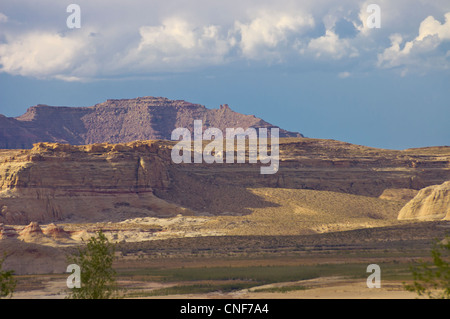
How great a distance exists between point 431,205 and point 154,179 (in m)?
32.0

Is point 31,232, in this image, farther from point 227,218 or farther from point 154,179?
point 154,179

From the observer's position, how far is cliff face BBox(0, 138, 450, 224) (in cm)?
8194

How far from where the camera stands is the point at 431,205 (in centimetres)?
7925

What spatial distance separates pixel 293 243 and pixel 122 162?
2985 centimetres

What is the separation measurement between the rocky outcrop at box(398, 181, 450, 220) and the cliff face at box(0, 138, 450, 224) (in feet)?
58.5

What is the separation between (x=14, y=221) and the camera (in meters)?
77.0

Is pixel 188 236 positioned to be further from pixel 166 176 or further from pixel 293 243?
pixel 166 176

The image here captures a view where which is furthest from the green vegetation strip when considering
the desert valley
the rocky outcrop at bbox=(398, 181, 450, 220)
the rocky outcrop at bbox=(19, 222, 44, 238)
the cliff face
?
the cliff face

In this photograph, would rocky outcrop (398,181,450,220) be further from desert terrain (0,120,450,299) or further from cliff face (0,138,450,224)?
cliff face (0,138,450,224)

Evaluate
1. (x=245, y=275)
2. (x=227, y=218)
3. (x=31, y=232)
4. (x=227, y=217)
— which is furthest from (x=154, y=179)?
(x=245, y=275)

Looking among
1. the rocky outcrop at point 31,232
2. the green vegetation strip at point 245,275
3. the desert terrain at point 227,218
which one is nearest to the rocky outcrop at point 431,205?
the desert terrain at point 227,218

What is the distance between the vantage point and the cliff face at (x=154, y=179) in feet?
269
